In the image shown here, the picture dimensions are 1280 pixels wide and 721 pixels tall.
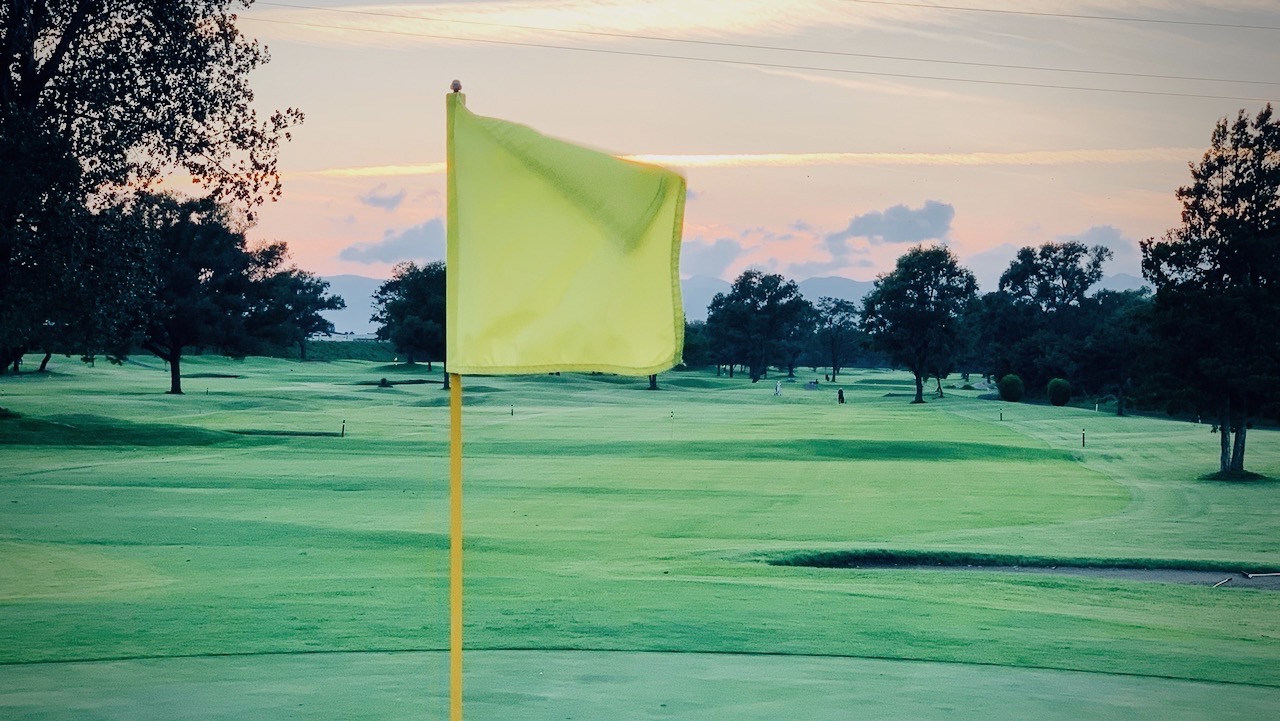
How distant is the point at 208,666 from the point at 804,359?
181417 millimetres

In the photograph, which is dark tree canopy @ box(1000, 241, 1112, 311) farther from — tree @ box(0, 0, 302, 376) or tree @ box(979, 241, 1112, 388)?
tree @ box(0, 0, 302, 376)

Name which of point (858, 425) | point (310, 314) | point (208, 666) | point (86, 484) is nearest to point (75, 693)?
point (208, 666)

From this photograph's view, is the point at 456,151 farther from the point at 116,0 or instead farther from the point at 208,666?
the point at 116,0

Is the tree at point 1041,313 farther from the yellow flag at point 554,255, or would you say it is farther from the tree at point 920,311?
the yellow flag at point 554,255

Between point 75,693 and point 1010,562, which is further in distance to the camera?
point 1010,562

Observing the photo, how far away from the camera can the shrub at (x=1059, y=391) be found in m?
92.6

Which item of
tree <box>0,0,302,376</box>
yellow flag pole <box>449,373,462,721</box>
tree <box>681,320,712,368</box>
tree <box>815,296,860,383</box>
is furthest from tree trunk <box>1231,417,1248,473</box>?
tree <box>815,296,860,383</box>

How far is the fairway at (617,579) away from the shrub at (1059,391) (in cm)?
3870

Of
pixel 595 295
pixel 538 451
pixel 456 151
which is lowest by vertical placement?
pixel 538 451

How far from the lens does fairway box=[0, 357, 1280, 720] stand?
9117 millimetres

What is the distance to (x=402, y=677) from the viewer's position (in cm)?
970

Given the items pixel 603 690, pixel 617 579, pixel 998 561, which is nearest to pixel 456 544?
pixel 603 690

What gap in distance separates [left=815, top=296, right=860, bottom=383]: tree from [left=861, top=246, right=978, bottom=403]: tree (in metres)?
62.6

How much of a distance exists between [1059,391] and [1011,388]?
4.96m
